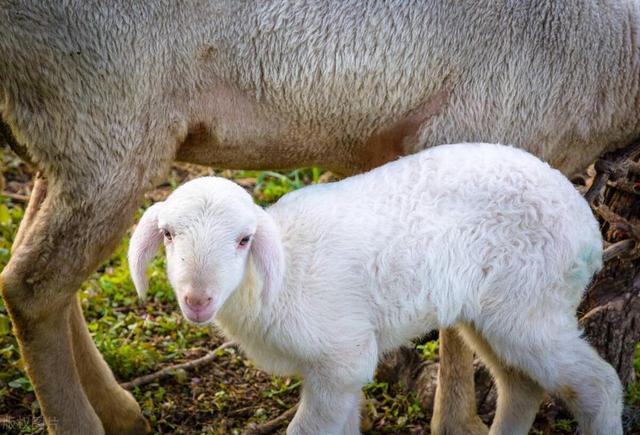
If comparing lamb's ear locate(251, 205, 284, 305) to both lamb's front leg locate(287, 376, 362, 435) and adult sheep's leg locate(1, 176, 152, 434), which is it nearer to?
lamb's front leg locate(287, 376, 362, 435)

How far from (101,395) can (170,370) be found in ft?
1.61

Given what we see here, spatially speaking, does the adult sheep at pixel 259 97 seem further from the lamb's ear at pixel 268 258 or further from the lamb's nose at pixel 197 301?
the lamb's nose at pixel 197 301

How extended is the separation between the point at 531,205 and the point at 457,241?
30cm

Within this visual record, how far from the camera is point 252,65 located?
12.6 feet

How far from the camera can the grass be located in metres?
4.56

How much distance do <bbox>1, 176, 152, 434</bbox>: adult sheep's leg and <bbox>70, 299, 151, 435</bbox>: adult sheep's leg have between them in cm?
31

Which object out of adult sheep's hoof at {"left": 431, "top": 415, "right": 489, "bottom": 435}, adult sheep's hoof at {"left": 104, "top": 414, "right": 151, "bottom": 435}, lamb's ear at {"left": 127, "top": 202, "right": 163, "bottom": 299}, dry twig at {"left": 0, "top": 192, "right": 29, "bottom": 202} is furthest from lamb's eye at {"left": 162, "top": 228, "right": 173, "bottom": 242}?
dry twig at {"left": 0, "top": 192, "right": 29, "bottom": 202}

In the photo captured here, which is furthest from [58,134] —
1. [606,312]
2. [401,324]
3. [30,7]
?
[606,312]

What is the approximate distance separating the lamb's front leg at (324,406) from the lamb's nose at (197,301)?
64 centimetres

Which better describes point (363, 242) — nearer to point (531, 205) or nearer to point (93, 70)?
point (531, 205)

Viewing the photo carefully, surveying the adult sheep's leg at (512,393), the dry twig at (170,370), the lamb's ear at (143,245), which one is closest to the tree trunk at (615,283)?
the adult sheep's leg at (512,393)

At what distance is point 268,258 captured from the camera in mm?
3221

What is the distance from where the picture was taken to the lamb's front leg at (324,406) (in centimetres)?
343

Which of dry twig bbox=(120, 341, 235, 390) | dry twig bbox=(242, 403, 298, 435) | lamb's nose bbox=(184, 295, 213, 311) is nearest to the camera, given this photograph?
lamb's nose bbox=(184, 295, 213, 311)
